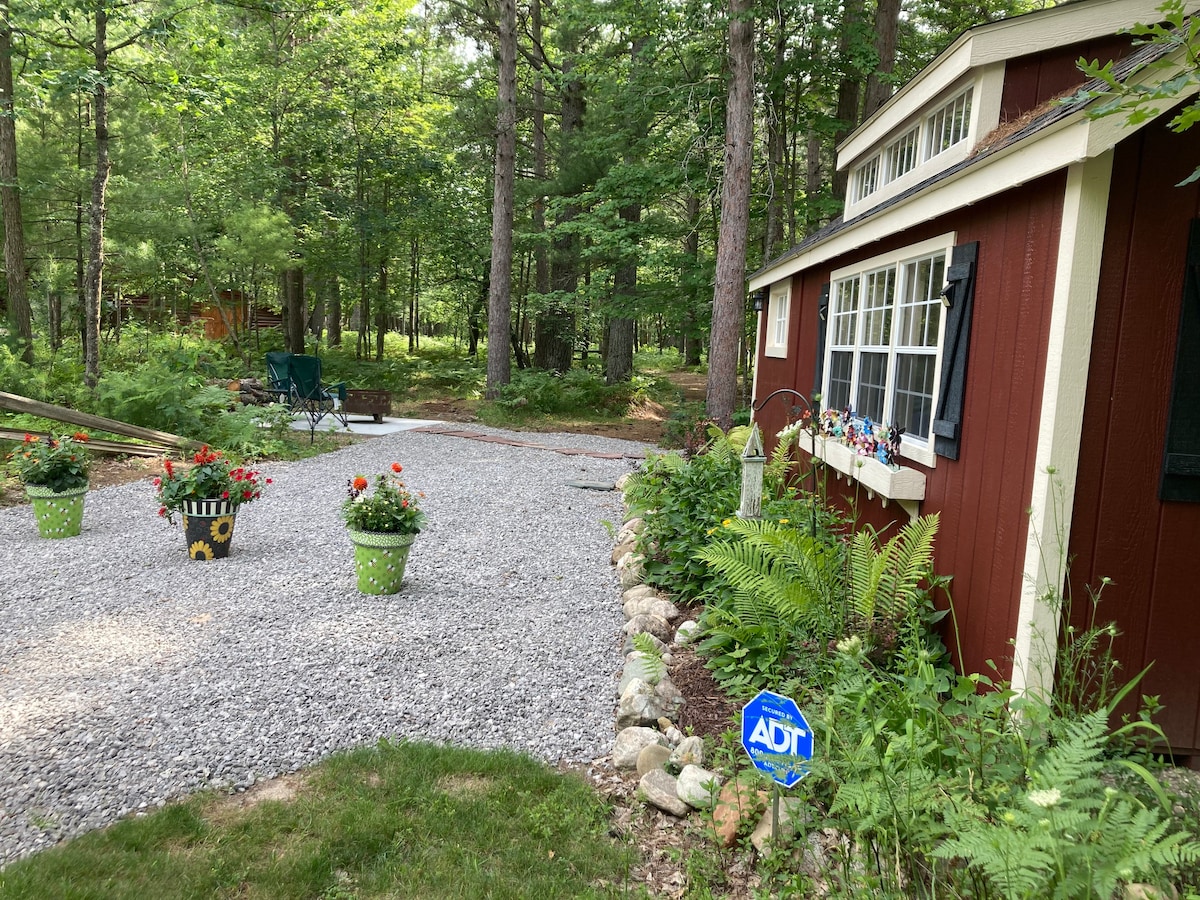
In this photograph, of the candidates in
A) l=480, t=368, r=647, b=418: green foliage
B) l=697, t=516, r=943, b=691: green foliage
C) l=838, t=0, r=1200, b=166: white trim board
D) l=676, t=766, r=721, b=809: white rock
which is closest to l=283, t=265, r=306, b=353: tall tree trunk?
l=480, t=368, r=647, b=418: green foliage

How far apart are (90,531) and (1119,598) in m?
6.53

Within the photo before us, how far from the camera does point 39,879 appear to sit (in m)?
2.10

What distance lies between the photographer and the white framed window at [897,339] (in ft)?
12.5

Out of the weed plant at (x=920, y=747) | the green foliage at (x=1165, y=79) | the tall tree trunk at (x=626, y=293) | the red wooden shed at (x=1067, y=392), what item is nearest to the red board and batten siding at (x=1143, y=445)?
the red wooden shed at (x=1067, y=392)

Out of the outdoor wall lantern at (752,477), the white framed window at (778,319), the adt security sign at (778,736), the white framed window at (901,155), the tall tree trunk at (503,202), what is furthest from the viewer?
the tall tree trunk at (503,202)

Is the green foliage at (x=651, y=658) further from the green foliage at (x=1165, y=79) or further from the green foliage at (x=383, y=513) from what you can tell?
the green foliage at (x=1165, y=79)

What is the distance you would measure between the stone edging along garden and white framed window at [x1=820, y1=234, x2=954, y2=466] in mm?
1595

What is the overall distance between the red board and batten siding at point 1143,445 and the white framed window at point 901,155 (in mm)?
3249

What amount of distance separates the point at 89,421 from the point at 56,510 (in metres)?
2.65

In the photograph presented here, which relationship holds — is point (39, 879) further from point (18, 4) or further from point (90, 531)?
point (18, 4)

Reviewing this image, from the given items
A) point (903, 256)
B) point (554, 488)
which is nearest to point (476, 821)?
point (903, 256)

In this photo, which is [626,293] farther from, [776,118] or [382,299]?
[382,299]

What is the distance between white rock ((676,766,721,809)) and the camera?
2.46m

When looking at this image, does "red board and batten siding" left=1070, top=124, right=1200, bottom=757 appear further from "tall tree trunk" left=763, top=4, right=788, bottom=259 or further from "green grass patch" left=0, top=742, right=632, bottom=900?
"tall tree trunk" left=763, top=4, right=788, bottom=259
